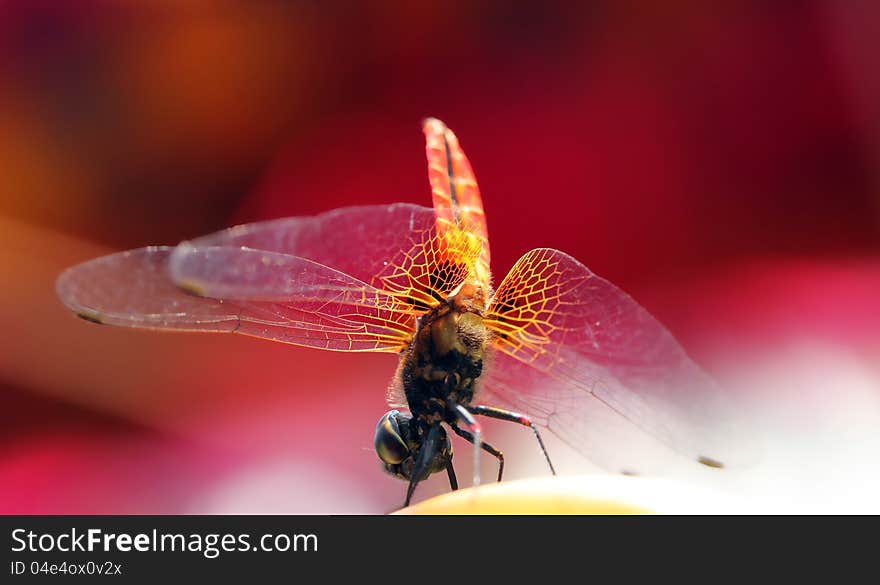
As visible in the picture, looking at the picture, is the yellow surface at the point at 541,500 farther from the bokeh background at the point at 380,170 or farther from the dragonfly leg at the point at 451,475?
the bokeh background at the point at 380,170

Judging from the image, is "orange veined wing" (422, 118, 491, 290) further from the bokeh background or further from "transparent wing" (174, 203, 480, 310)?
the bokeh background

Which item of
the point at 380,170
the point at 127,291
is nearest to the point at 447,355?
the point at 127,291

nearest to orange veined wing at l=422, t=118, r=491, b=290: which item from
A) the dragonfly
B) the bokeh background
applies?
the dragonfly

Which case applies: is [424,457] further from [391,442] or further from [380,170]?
[380,170]

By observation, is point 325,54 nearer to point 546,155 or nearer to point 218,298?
point 546,155

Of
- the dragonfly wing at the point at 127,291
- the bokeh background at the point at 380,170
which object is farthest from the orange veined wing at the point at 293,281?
the bokeh background at the point at 380,170

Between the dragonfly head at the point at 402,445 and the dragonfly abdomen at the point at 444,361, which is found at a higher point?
the dragonfly abdomen at the point at 444,361

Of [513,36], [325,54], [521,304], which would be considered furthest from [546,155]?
[521,304]
